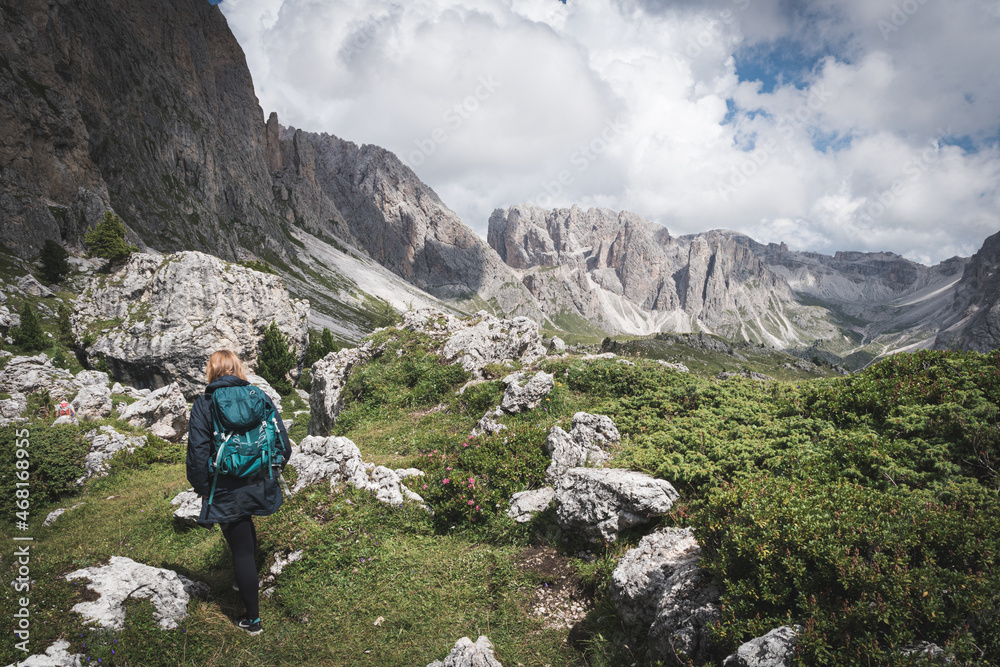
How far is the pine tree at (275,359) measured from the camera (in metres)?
54.4

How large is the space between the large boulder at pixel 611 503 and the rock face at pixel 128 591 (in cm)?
658

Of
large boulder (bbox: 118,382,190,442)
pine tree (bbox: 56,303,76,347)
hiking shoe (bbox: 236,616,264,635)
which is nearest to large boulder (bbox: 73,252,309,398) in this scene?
pine tree (bbox: 56,303,76,347)

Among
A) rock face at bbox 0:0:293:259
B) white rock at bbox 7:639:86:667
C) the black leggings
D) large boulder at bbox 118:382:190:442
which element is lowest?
large boulder at bbox 118:382:190:442

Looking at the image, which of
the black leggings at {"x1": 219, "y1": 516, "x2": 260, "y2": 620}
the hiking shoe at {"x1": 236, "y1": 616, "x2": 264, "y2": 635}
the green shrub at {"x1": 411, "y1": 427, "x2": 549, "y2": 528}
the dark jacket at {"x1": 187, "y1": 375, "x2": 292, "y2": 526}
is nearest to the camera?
the dark jacket at {"x1": 187, "y1": 375, "x2": 292, "y2": 526}

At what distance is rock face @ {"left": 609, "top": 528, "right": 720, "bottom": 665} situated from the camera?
5078 mm

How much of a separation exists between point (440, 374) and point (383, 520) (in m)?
9.21

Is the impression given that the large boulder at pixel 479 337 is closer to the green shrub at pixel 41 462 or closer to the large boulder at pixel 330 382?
the large boulder at pixel 330 382

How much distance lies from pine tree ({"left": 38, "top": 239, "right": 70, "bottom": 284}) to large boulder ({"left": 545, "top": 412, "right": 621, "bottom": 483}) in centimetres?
7655

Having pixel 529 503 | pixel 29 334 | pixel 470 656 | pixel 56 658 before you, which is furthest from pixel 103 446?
pixel 29 334

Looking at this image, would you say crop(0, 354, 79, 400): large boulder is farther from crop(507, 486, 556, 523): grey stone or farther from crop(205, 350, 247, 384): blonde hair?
crop(507, 486, 556, 523): grey stone

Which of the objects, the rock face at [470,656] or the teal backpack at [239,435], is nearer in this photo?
the rock face at [470,656]

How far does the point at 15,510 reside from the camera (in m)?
12.1

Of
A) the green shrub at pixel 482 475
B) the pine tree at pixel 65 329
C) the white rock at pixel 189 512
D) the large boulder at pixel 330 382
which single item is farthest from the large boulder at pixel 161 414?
the pine tree at pixel 65 329

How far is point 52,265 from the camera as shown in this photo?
56438mm
